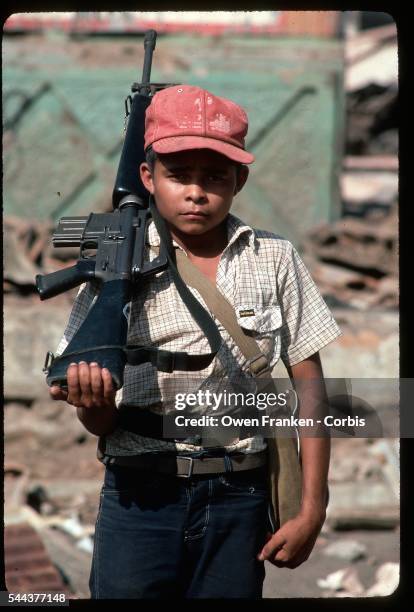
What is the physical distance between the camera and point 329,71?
313 inches

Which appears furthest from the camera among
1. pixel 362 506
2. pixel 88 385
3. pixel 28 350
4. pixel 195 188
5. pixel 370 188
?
pixel 370 188

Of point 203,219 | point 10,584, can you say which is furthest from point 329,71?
point 203,219

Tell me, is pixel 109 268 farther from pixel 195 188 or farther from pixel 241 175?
pixel 241 175

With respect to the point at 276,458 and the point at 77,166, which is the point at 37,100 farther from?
the point at 276,458

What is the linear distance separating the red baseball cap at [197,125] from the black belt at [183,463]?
0.67 metres

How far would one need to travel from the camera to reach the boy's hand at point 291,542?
87.0 inches

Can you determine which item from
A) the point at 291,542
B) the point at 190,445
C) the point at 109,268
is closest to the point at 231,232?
the point at 109,268

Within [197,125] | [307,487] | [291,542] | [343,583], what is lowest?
[343,583]

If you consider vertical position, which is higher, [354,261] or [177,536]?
[354,261]

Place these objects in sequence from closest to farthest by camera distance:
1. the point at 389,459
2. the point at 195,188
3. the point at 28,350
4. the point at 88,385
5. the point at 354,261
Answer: the point at 88,385 → the point at 195,188 → the point at 389,459 → the point at 28,350 → the point at 354,261

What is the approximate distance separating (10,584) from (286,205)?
4.82 metres

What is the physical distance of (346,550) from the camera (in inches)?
178

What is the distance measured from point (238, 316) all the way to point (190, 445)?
31 cm

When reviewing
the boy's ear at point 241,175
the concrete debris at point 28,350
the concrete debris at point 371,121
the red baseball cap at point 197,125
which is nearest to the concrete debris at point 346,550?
the concrete debris at point 28,350
